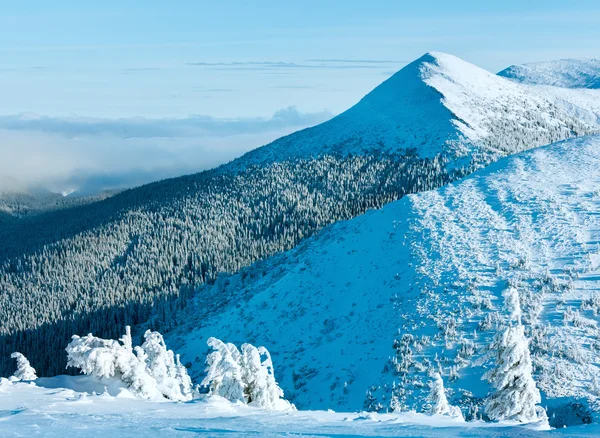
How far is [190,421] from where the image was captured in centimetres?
2264

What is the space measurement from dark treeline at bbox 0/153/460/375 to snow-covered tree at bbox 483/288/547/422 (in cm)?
Answer: 8867

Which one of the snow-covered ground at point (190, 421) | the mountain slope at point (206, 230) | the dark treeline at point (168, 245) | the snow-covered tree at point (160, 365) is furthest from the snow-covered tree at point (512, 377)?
the dark treeline at point (168, 245)

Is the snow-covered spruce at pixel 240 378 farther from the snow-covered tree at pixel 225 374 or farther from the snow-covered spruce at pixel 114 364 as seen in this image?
the snow-covered spruce at pixel 114 364

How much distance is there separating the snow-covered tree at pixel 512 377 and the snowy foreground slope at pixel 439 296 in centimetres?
1762

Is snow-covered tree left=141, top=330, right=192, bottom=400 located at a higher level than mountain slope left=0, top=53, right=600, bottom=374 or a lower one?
lower

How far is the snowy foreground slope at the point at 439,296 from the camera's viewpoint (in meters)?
58.3

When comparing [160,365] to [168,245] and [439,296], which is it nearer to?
[439,296]

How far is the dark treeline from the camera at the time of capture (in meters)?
127

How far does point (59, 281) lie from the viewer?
512 feet

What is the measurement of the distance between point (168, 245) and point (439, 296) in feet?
329

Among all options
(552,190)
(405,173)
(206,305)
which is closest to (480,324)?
(552,190)

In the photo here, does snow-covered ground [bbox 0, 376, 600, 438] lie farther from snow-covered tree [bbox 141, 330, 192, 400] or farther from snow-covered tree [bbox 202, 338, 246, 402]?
snow-covered tree [bbox 141, 330, 192, 400]

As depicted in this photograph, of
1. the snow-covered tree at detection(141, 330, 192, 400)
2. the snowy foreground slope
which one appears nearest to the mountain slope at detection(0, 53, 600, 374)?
the snowy foreground slope

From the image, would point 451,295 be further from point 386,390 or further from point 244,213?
point 244,213
